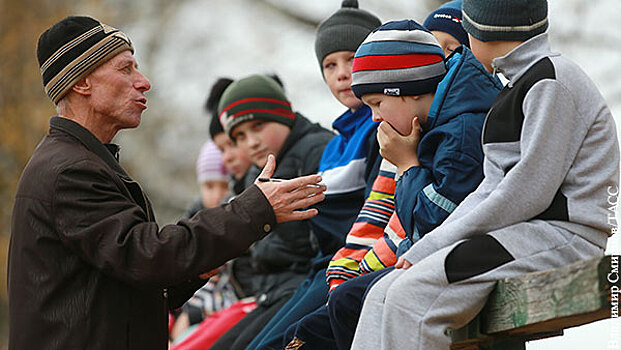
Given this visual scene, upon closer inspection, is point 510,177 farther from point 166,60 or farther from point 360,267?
point 166,60

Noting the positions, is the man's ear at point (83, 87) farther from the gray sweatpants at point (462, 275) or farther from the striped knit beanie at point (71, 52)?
the gray sweatpants at point (462, 275)

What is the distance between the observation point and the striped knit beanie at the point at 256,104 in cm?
624

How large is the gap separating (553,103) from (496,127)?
234 mm

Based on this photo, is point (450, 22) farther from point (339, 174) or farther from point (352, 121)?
point (339, 174)

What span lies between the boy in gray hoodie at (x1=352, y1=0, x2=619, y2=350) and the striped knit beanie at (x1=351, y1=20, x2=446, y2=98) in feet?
2.12

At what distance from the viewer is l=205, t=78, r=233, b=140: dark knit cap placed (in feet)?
25.2

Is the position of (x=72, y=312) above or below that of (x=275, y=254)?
above

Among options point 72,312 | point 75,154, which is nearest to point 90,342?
point 72,312

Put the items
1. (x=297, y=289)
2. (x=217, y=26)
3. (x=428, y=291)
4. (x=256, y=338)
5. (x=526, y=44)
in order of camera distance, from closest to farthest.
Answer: (x=428, y=291)
(x=526, y=44)
(x=256, y=338)
(x=297, y=289)
(x=217, y=26)

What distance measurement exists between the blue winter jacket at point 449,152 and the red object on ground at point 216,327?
8.18 ft

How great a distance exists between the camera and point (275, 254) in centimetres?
593

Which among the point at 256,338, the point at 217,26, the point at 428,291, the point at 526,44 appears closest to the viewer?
the point at 428,291

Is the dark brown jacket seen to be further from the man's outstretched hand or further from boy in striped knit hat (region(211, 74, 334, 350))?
boy in striped knit hat (region(211, 74, 334, 350))

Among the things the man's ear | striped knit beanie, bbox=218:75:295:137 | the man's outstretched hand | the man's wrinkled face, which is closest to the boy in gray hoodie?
the man's outstretched hand
